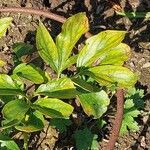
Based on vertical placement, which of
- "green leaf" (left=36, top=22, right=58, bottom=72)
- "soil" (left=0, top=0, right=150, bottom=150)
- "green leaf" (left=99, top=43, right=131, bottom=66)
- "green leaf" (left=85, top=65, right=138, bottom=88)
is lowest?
"soil" (left=0, top=0, right=150, bottom=150)

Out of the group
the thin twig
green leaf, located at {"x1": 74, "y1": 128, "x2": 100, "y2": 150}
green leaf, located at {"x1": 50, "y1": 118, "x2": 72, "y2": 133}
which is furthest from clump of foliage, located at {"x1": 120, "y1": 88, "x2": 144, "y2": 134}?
the thin twig

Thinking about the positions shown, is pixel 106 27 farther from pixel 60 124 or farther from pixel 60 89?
pixel 60 89

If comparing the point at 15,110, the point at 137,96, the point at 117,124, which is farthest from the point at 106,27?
the point at 15,110

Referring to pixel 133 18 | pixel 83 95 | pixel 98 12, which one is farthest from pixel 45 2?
pixel 83 95

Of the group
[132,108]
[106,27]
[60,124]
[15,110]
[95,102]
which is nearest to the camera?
[15,110]

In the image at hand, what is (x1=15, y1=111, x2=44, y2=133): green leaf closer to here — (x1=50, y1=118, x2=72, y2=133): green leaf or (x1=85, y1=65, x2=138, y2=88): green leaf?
(x1=85, y1=65, x2=138, y2=88): green leaf
